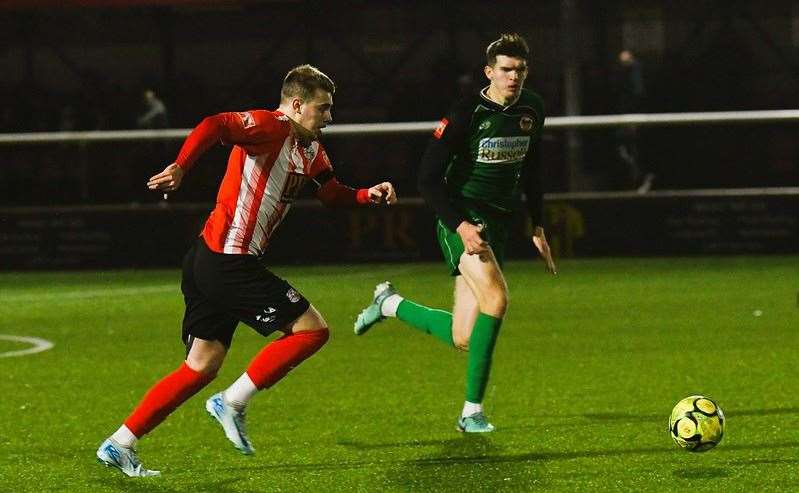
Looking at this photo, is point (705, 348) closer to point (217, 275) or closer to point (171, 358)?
point (171, 358)

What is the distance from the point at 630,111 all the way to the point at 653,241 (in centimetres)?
518

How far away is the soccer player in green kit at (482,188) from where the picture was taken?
6.82 meters

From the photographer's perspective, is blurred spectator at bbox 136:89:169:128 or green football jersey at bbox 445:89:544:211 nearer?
green football jersey at bbox 445:89:544:211

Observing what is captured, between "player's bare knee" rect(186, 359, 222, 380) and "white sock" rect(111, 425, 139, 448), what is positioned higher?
"player's bare knee" rect(186, 359, 222, 380)

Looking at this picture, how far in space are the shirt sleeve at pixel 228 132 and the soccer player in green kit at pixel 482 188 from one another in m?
1.24

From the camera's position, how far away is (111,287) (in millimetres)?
14336

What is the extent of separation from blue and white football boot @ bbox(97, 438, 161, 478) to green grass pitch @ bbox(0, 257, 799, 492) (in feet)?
0.16

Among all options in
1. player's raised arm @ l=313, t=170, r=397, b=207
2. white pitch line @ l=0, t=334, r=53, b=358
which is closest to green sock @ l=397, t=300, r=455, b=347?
player's raised arm @ l=313, t=170, r=397, b=207

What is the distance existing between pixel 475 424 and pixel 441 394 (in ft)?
3.92

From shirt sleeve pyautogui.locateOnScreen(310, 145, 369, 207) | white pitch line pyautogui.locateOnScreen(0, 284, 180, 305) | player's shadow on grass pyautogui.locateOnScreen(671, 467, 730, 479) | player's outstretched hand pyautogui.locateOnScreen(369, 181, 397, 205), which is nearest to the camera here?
player's shadow on grass pyautogui.locateOnScreen(671, 467, 730, 479)

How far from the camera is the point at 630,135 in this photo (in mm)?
16938

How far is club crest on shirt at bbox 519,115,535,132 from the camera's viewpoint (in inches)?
277

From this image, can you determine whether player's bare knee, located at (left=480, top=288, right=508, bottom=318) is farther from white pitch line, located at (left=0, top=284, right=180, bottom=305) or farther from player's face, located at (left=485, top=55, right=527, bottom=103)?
white pitch line, located at (left=0, top=284, right=180, bottom=305)

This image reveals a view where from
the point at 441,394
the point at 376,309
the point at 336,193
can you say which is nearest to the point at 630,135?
the point at 376,309
